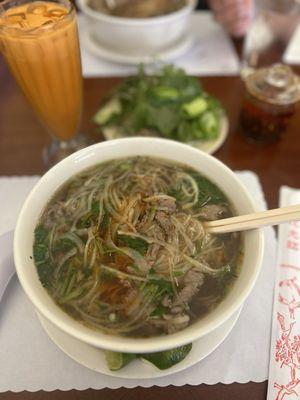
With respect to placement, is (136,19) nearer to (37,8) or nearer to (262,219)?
(37,8)

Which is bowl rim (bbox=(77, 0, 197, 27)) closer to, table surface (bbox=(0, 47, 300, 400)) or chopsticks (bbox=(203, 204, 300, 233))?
table surface (bbox=(0, 47, 300, 400))

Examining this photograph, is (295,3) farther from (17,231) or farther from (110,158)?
(17,231)

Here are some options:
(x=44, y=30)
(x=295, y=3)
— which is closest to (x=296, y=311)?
(x=44, y=30)

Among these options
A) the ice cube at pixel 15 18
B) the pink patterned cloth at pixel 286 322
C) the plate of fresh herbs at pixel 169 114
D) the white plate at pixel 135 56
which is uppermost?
the ice cube at pixel 15 18

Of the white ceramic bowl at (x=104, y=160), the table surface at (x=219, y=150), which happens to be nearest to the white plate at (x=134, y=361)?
the white ceramic bowl at (x=104, y=160)

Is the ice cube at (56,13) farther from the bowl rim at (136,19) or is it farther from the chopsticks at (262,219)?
the chopsticks at (262,219)

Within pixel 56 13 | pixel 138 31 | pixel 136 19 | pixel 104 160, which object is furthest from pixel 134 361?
pixel 136 19
